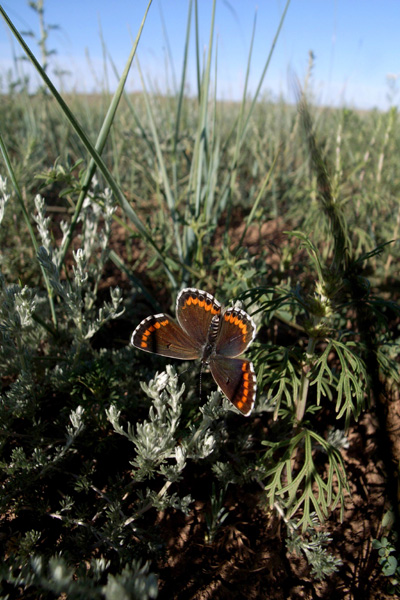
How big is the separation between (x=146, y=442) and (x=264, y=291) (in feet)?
2.28

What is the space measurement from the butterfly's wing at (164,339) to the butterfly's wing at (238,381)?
0.54ft

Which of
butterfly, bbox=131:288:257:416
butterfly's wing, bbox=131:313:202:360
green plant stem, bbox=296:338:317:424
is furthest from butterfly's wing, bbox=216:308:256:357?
green plant stem, bbox=296:338:317:424

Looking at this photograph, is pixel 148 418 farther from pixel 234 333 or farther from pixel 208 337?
pixel 234 333

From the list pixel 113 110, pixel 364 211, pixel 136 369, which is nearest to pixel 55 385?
pixel 136 369

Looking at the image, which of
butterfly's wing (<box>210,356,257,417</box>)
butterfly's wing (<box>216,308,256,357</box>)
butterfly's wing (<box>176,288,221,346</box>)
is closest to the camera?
butterfly's wing (<box>210,356,257,417</box>)

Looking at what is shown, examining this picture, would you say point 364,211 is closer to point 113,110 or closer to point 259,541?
point 113,110

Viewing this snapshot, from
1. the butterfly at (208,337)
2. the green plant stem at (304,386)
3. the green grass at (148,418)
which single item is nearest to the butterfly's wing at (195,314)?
the butterfly at (208,337)

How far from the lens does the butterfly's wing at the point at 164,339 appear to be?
55.2 inches

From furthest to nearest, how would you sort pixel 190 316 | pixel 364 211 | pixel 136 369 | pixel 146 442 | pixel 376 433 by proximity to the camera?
pixel 364 211, pixel 136 369, pixel 376 433, pixel 190 316, pixel 146 442

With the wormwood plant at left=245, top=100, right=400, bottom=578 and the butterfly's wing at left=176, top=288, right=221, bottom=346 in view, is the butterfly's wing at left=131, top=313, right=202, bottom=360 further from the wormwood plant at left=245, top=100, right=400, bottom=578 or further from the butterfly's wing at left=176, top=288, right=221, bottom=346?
the wormwood plant at left=245, top=100, right=400, bottom=578

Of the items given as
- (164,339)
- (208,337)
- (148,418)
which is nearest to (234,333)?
(208,337)

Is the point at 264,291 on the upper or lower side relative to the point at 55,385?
upper

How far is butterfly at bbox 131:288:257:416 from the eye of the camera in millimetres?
1263

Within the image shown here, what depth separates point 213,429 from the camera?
5.27ft
